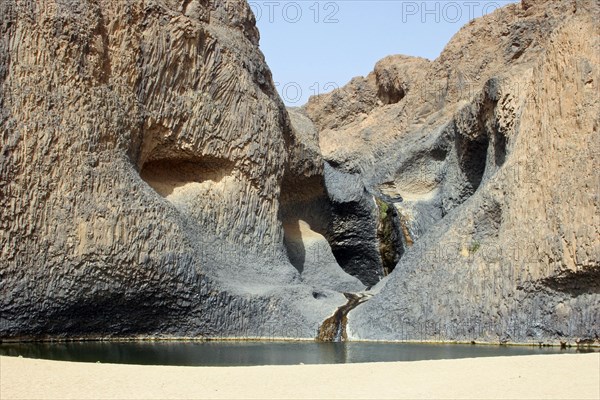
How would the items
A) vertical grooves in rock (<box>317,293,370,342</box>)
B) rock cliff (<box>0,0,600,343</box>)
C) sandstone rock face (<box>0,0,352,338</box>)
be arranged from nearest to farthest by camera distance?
rock cliff (<box>0,0,600,343</box>), sandstone rock face (<box>0,0,352,338</box>), vertical grooves in rock (<box>317,293,370,342</box>)

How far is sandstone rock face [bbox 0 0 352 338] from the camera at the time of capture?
1522 cm

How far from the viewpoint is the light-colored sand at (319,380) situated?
8.43 meters

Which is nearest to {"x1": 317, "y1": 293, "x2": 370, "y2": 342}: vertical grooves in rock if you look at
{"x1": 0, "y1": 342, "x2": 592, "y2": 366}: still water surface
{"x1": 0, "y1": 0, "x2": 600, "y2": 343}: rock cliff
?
{"x1": 0, "y1": 0, "x2": 600, "y2": 343}: rock cliff

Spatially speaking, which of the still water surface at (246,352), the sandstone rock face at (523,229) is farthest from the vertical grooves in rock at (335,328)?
the still water surface at (246,352)

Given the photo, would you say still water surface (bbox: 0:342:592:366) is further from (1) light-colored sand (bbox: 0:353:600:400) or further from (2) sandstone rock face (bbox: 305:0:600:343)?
(1) light-colored sand (bbox: 0:353:600:400)

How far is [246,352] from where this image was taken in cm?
1400

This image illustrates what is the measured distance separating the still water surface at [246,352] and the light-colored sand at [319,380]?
204 centimetres

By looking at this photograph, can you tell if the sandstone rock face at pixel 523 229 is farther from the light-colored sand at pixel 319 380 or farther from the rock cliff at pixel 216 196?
the light-colored sand at pixel 319 380

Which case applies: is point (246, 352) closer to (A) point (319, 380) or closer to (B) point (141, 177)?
(A) point (319, 380)

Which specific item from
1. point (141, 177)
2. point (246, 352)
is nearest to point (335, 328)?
point (246, 352)

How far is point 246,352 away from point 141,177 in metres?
5.56

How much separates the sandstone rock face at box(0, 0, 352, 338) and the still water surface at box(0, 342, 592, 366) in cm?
96

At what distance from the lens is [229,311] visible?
675 inches

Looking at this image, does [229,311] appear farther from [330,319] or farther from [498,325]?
[498,325]
